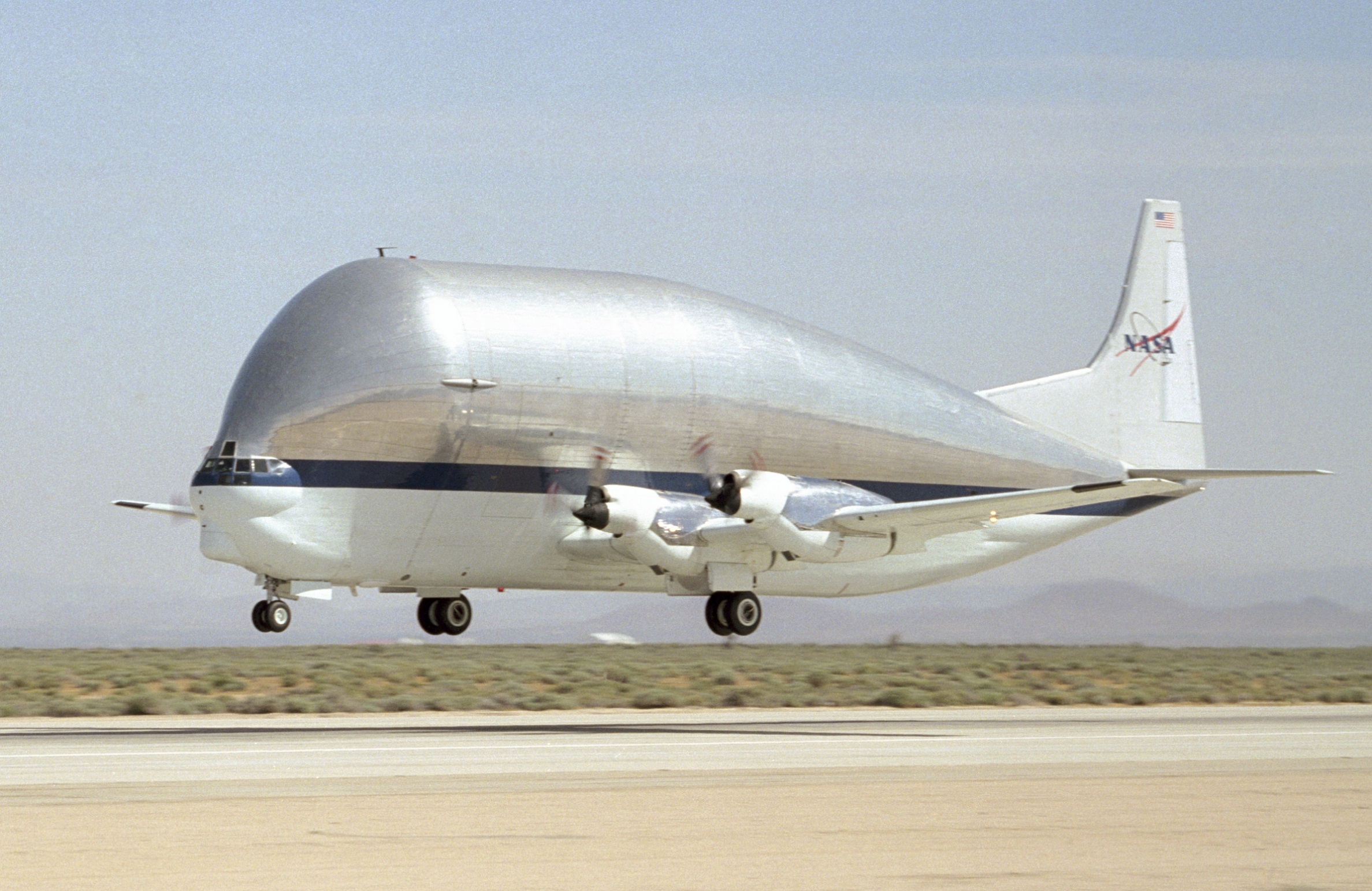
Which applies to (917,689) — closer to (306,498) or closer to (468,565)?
(468,565)

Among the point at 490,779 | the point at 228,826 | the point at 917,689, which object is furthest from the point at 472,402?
the point at 917,689

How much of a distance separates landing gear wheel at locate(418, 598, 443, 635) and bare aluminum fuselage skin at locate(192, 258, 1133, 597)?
5.67 ft

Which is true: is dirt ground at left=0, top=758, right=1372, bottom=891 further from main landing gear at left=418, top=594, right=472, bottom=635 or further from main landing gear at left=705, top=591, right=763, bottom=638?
main landing gear at left=418, top=594, right=472, bottom=635

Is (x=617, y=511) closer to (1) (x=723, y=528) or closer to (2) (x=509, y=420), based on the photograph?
(1) (x=723, y=528)

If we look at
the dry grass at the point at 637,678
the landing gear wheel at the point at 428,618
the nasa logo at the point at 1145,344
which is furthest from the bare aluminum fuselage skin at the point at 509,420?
the nasa logo at the point at 1145,344

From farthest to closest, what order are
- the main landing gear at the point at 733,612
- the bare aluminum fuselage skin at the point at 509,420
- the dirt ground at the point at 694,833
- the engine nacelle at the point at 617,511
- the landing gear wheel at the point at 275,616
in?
the main landing gear at the point at 733,612 → the engine nacelle at the point at 617,511 → the landing gear wheel at the point at 275,616 → the bare aluminum fuselage skin at the point at 509,420 → the dirt ground at the point at 694,833

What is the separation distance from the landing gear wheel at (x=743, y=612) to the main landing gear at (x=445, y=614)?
550cm

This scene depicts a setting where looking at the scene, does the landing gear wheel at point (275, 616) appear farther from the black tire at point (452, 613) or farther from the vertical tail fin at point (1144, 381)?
the vertical tail fin at point (1144, 381)

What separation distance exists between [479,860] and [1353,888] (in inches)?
299

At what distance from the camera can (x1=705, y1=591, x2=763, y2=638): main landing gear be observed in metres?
36.8

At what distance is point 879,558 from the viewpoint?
1487 inches

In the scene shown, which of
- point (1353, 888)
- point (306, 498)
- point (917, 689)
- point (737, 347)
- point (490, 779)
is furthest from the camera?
point (917, 689)

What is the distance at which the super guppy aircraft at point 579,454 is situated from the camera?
109 feet

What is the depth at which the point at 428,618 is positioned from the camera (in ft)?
123
